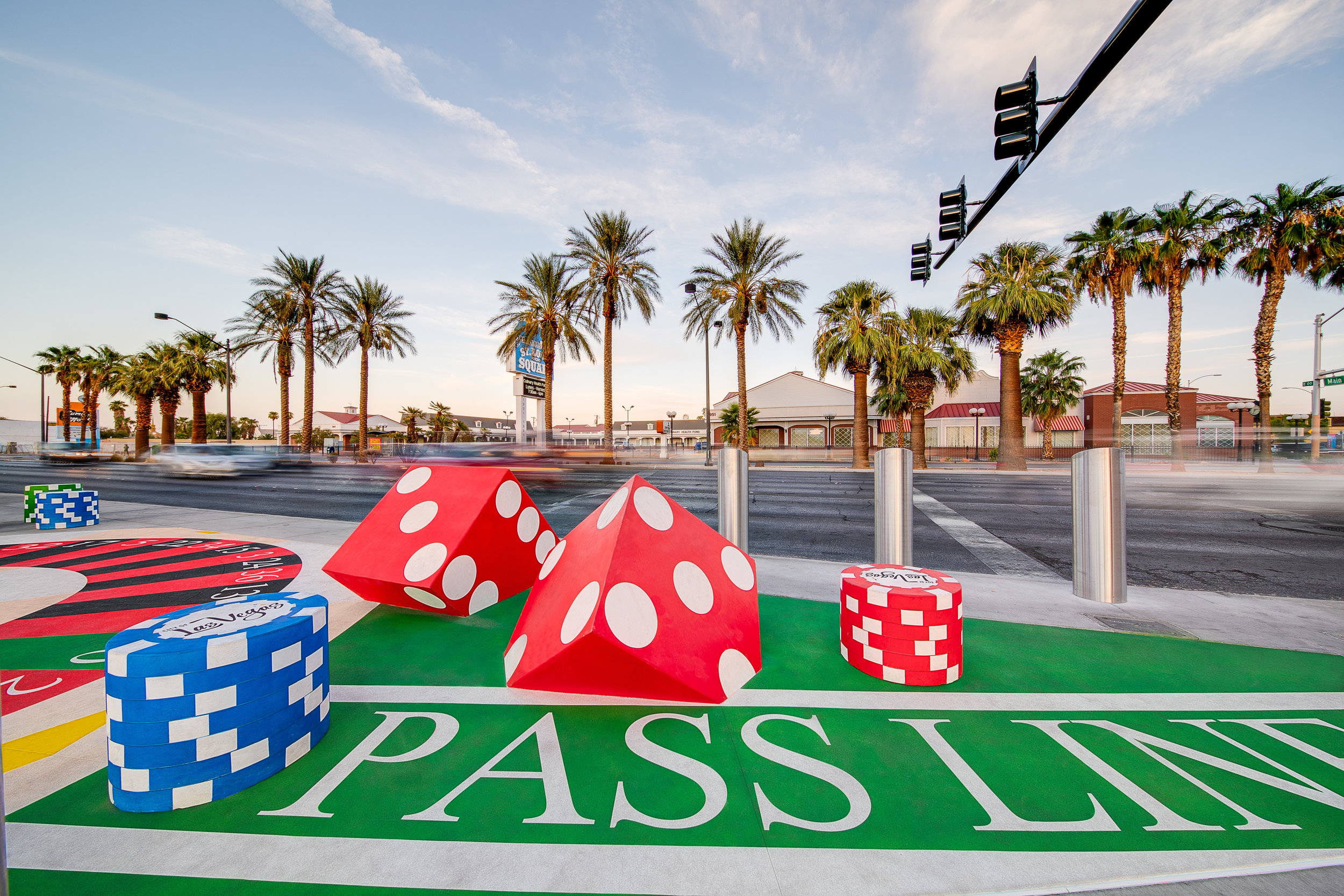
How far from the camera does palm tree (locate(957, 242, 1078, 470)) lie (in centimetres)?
2520

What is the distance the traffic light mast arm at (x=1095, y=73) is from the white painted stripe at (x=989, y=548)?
6117 millimetres

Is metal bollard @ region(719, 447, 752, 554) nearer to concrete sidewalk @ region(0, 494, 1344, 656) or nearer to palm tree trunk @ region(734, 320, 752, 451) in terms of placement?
concrete sidewalk @ region(0, 494, 1344, 656)

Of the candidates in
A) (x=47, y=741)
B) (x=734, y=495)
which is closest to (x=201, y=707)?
(x=47, y=741)

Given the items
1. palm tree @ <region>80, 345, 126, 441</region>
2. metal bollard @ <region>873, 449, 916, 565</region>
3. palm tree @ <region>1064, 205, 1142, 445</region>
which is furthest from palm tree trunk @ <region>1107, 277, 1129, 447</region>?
palm tree @ <region>80, 345, 126, 441</region>

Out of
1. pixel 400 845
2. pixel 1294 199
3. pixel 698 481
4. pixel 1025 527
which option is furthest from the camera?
pixel 1294 199

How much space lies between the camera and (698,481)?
21.4 m

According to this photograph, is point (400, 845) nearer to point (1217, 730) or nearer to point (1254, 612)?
point (1217, 730)

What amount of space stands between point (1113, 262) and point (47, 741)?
37.0 metres

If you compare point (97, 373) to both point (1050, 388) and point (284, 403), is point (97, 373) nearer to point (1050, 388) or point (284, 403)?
point (284, 403)

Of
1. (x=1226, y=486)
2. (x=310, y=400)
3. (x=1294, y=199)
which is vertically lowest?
(x=1226, y=486)

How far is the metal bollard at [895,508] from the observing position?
6016 mm

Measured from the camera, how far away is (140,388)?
38406mm

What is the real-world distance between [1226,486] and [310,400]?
47.8m

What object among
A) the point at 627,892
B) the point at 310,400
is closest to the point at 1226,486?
the point at 627,892
